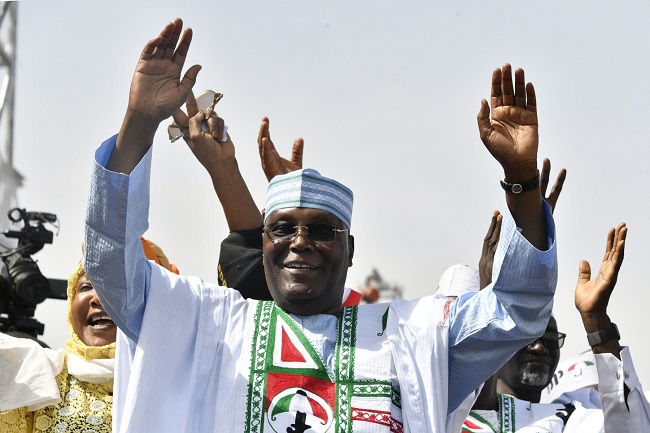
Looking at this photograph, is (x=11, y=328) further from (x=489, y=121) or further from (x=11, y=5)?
(x=489, y=121)

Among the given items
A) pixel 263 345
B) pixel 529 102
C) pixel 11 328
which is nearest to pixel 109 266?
pixel 263 345

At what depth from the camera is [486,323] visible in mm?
3816

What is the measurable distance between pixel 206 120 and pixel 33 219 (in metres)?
2.53

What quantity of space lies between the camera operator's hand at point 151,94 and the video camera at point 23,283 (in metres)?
3.62

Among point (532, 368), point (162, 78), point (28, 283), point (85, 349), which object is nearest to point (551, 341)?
point (532, 368)

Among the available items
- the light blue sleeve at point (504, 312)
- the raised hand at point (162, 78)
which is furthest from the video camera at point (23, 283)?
the light blue sleeve at point (504, 312)

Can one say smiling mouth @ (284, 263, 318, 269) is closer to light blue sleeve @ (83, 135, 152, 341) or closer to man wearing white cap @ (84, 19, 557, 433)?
man wearing white cap @ (84, 19, 557, 433)

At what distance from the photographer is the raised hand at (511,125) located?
379 cm

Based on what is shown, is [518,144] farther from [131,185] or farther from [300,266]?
[131,185]

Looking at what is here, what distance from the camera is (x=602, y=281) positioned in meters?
4.96

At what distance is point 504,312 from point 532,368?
2584 mm

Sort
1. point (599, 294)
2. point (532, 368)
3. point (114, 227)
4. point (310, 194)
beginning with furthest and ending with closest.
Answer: point (532, 368), point (599, 294), point (310, 194), point (114, 227)

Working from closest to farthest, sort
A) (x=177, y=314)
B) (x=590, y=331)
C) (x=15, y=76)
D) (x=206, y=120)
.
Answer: (x=177, y=314) → (x=590, y=331) → (x=206, y=120) → (x=15, y=76)

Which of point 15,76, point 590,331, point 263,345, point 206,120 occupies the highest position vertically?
point 15,76
